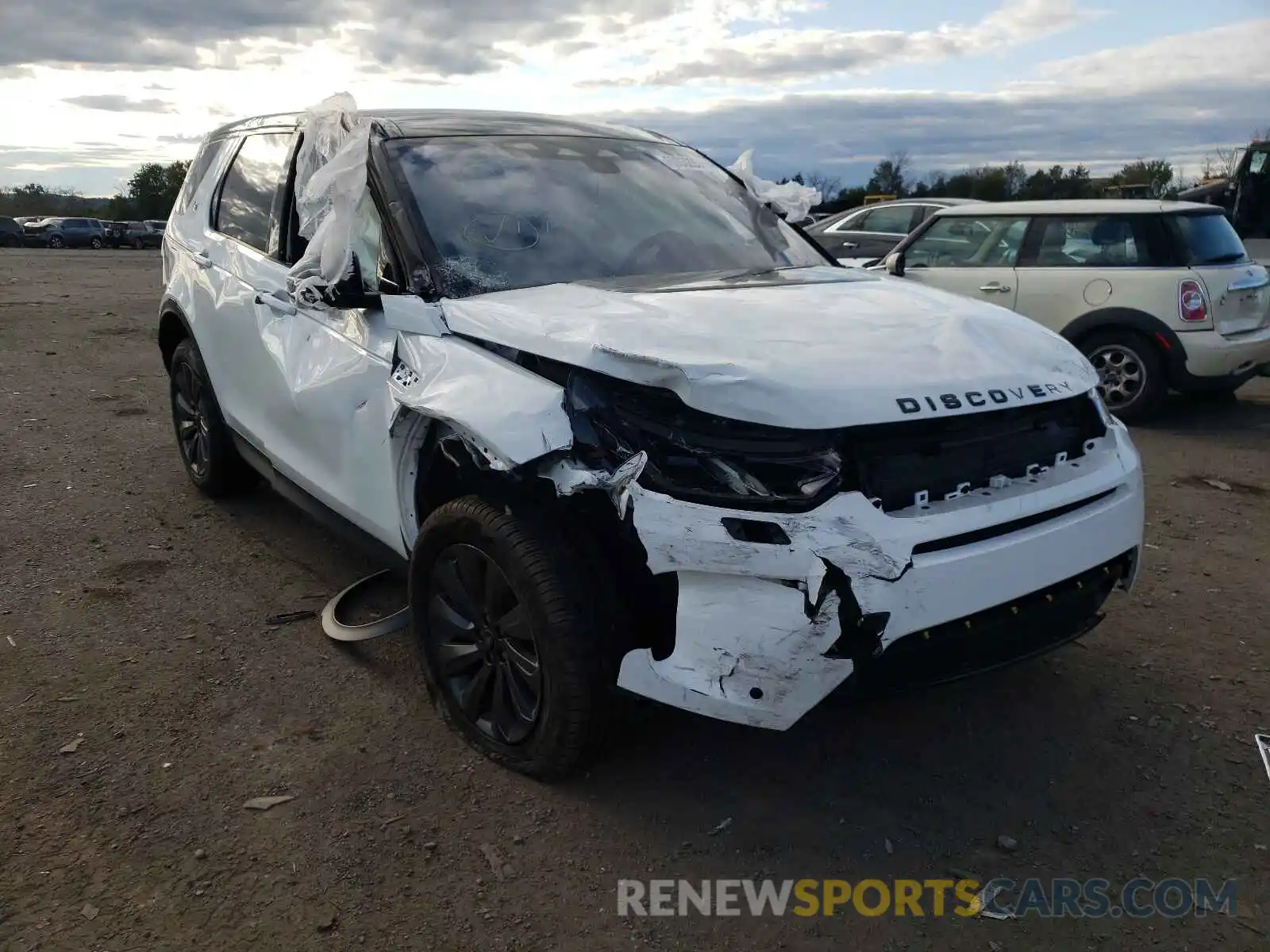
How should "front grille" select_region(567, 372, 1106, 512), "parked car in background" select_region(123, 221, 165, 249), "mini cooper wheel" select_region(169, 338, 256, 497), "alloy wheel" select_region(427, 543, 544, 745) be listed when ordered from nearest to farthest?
"front grille" select_region(567, 372, 1106, 512) < "alloy wheel" select_region(427, 543, 544, 745) < "mini cooper wheel" select_region(169, 338, 256, 497) < "parked car in background" select_region(123, 221, 165, 249)

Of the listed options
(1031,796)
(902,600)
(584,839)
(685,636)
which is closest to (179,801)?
(584,839)

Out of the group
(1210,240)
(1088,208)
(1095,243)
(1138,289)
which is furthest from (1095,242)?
(1210,240)

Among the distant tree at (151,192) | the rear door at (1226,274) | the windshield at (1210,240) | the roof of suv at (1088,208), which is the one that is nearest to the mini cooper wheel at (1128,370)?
the rear door at (1226,274)

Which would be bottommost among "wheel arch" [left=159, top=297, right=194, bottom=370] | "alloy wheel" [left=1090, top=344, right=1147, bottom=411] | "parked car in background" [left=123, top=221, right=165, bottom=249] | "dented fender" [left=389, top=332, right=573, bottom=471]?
"alloy wheel" [left=1090, top=344, right=1147, bottom=411]

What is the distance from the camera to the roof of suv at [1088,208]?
24.8 feet

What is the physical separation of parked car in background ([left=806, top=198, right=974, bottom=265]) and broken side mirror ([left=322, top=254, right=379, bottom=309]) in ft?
30.4

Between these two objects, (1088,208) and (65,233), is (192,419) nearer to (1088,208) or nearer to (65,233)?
(1088,208)

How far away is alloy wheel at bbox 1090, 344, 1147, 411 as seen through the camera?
295 inches

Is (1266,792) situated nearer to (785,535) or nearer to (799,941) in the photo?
(799,941)

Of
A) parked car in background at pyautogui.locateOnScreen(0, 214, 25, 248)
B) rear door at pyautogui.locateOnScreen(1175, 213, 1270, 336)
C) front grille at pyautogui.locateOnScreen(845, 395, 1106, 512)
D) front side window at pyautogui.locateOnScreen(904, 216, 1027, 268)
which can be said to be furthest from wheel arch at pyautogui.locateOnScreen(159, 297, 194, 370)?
parked car in background at pyautogui.locateOnScreen(0, 214, 25, 248)

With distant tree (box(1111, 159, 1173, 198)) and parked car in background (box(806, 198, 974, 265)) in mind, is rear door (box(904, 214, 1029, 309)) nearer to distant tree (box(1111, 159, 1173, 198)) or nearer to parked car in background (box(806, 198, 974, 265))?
parked car in background (box(806, 198, 974, 265))

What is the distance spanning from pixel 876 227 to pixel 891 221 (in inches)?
7.9

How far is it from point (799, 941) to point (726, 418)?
48.3 inches
